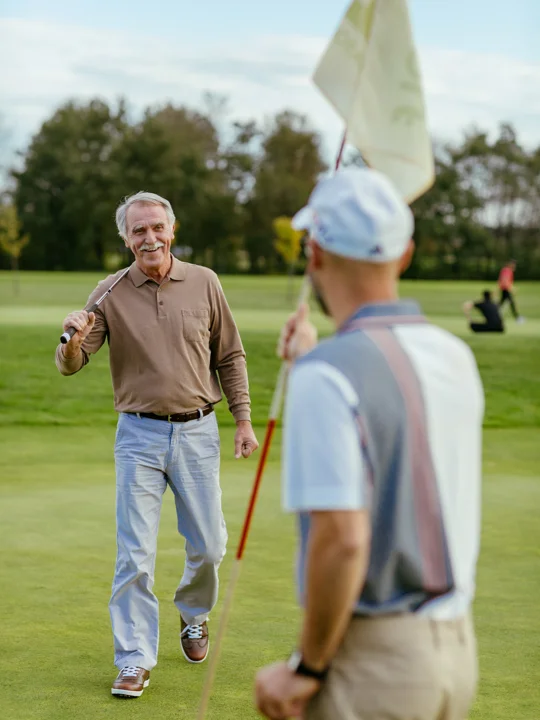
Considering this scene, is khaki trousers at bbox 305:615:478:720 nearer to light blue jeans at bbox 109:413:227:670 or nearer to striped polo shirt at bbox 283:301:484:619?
striped polo shirt at bbox 283:301:484:619

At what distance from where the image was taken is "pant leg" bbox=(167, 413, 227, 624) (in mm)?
4859

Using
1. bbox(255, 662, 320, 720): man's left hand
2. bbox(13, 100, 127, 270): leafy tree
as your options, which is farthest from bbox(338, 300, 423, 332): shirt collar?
bbox(13, 100, 127, 270): leafy tree

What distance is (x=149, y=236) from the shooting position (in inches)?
192

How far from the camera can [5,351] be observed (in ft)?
59.8

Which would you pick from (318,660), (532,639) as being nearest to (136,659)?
(532,639)

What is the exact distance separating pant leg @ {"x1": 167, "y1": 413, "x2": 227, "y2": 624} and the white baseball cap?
2828 millimetres

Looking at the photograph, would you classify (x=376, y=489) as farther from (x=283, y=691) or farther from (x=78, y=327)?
(x=78, y=327)

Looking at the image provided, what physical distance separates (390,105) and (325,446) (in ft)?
3.12

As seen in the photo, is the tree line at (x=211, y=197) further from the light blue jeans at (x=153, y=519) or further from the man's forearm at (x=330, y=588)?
the man's forearm at (x=330, y=588)

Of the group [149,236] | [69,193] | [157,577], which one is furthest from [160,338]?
[69,193]

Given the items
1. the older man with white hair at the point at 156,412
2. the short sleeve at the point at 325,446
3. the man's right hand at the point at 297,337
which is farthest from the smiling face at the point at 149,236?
the short sleeve at the point at 325,446

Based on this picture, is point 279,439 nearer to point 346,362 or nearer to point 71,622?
point 71,622

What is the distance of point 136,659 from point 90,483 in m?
4.54

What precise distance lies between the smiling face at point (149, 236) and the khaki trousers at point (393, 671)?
9.93ft
